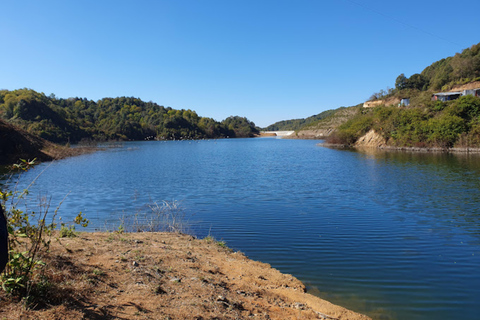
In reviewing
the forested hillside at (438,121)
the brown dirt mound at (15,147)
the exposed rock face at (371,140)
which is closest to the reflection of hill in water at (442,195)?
the forested hillside at (438,121)

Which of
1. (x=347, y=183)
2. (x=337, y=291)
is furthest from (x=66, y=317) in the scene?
(x=347, y=183)

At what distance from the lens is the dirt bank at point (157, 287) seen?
4.37 m

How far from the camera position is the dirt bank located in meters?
4.37

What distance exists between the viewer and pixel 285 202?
16875mm

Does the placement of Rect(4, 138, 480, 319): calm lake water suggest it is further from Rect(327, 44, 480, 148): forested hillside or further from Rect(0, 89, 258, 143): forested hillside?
Rect(0, 89, 258, 143): forested hillside

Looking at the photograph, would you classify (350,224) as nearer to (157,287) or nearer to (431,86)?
(157,287)

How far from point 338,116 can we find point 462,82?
67670 millimetres

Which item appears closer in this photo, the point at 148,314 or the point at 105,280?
the point at 148,314

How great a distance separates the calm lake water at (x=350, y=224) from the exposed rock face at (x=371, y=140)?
128 feet

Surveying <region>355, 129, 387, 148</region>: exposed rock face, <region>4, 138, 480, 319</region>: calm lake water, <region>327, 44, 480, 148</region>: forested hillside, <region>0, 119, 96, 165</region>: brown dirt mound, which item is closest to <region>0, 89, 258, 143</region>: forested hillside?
<region>0, 119, 96, 165</region>: brown dirt mound

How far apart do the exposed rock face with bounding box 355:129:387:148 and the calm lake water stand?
39.1 metres

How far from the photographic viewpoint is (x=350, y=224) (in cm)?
1268

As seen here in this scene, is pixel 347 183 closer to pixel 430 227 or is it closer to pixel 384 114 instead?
pixel 430 227

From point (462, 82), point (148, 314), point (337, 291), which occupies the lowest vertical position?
point (337, 291)
